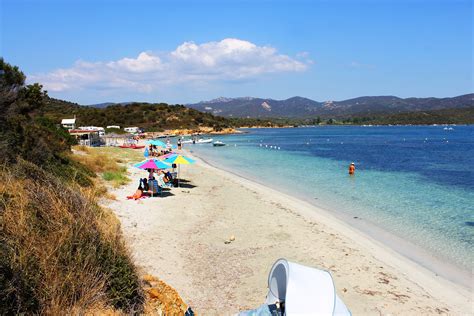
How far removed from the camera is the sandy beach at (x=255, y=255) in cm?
774

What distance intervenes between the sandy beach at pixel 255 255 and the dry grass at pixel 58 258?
1242mm

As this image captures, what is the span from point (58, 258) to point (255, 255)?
606 centimetres

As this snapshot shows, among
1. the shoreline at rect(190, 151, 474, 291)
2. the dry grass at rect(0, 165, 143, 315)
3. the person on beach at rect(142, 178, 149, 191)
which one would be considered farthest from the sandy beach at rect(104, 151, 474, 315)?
the dry grass at rect(0, 165, 143, 315)

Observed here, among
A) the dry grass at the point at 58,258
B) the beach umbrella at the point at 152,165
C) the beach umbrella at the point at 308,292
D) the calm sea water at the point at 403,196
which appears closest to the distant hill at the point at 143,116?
the calm sea water at the point at 403,196

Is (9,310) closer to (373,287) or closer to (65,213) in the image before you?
(65,213)

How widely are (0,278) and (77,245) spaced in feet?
3.93

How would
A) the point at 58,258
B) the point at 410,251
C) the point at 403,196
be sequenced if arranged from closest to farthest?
1. the point at 58,258
2. the point at 410,251
3. the point at 403,196

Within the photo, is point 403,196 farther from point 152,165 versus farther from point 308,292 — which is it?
point 308,292

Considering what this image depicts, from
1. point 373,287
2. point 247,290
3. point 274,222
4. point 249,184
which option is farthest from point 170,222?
point 249,184

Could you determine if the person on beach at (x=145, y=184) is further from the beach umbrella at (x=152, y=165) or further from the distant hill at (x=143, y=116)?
the distant hill at (x=143, y=116)

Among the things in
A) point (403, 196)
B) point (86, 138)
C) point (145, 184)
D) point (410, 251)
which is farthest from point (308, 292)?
point (86, 138)

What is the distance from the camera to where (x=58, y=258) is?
477cm

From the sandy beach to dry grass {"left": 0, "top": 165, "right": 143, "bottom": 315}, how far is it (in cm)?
124

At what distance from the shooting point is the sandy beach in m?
7.74
